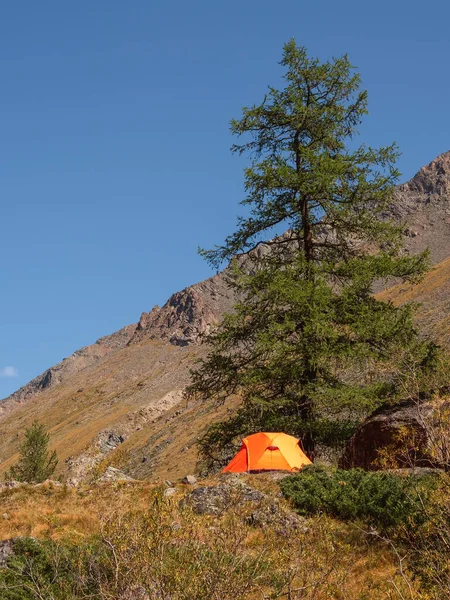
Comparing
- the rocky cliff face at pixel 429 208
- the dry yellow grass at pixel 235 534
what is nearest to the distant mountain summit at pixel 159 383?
the rocky cliff face at pixel 429 208

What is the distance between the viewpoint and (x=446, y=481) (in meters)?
8.21

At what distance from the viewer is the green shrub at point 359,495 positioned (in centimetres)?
1005

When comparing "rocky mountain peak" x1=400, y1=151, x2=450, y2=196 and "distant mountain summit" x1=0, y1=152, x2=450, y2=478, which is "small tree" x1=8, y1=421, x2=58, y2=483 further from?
"rocky mountain peak" x1=400, y1=151, x2=450, y2=196

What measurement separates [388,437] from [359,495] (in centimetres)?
290

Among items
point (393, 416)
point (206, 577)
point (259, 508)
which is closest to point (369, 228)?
point (393, 416)

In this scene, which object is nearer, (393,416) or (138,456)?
(393,416)

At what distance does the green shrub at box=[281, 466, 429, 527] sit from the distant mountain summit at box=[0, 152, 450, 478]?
76.9ft

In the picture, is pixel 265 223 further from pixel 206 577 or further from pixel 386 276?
pixel 206 577

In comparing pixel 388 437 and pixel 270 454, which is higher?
→ pixel 270 454

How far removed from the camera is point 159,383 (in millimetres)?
103188

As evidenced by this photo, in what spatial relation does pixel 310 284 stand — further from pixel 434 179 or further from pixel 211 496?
pixel 434 179

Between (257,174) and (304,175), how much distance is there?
4.87 ft

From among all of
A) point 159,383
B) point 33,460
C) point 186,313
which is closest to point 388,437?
point 33,460

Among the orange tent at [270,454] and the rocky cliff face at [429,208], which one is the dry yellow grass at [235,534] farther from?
the rocky cliff face at [429,208]
